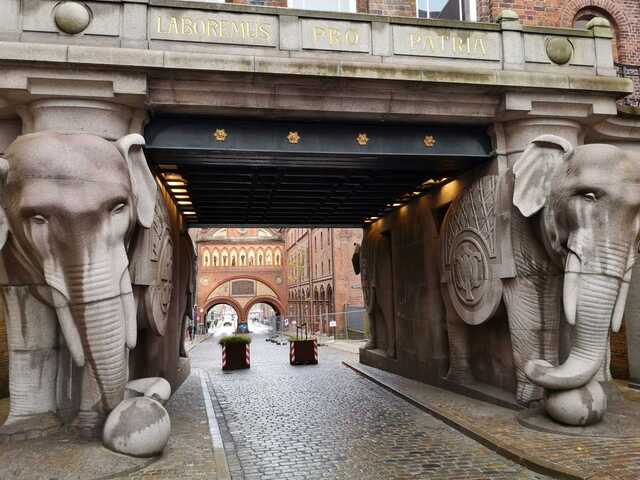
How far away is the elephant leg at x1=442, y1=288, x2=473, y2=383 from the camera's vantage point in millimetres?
10742

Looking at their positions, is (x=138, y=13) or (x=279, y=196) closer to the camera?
(x=138, y=13)

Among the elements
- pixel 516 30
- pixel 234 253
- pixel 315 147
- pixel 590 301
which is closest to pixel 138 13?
pixel 315 147

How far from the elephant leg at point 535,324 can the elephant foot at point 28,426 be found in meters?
6.68

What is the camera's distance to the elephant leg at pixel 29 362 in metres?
6.92

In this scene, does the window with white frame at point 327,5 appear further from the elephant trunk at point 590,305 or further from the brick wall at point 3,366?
the brick wall at point 3,366

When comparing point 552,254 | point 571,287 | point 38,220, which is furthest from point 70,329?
point 552,254

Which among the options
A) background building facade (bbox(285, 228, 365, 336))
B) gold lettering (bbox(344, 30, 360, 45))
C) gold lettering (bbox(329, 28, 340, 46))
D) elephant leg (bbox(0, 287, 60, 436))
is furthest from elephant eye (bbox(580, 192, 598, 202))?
background building facade (bbox(285, 228, 365, 336))

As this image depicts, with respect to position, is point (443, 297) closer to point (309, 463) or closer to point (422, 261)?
point (422, 261)

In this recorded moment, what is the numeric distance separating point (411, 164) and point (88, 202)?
5.55 m

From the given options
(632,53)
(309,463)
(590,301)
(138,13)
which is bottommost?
(309,463)

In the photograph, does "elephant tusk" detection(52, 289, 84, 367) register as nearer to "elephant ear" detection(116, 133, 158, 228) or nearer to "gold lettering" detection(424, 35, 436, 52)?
"elephant ear" detection(116, 133, 158, 228)

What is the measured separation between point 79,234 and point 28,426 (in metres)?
2.76

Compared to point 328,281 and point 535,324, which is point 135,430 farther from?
point 328,281

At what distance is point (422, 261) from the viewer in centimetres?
1254
